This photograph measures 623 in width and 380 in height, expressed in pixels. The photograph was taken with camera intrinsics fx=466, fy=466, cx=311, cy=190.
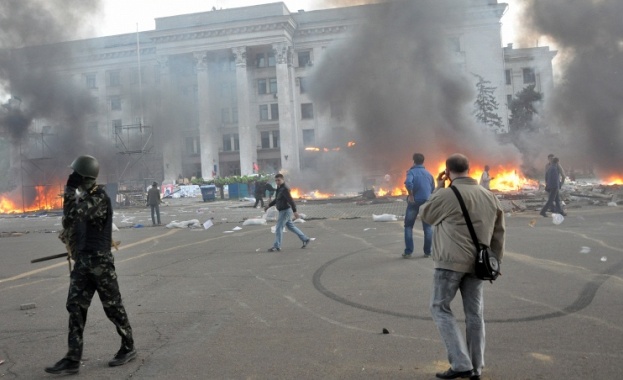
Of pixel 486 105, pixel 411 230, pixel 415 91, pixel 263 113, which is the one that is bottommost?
pixel 411 230

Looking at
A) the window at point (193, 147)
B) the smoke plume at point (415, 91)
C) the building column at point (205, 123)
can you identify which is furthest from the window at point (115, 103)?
the smoke plume at point (415, 91)

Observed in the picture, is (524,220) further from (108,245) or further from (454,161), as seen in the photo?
(108,245)

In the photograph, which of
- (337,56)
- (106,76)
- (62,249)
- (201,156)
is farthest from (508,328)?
(106,76)

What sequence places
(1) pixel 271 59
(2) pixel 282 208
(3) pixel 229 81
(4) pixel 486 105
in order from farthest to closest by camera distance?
(1) pixel 271 59 → (3) pixel 229 81 → (4) pixel 486 105 → (2) pixel 282 208

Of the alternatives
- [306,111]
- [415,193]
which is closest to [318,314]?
[415,193]

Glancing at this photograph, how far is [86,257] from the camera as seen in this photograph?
129 inches

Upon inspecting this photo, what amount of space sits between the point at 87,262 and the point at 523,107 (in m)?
46.5

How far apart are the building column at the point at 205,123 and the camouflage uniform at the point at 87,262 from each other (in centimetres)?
3983

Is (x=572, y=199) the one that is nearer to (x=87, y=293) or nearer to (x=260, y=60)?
(x=87, y=293)

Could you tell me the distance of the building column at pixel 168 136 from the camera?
125ft

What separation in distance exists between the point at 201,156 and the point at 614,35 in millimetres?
34163

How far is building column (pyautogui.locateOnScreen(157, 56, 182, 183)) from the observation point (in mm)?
38031

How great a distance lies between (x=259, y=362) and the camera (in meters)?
3.28

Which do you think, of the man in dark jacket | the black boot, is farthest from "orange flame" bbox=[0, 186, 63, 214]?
the black boot
